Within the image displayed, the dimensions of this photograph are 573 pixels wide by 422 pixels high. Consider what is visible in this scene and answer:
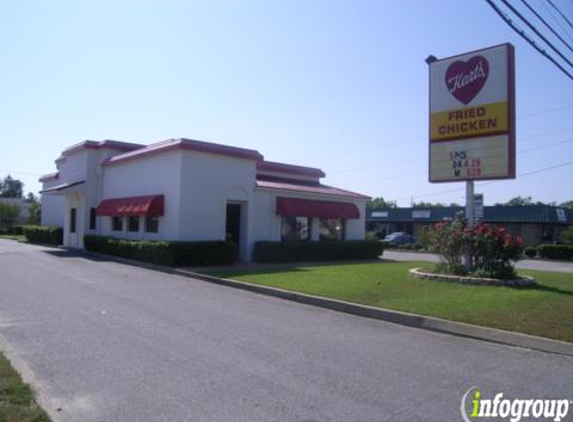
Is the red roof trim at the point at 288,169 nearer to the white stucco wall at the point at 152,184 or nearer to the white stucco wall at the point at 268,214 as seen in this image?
the white stucco wall at the point at 268,214

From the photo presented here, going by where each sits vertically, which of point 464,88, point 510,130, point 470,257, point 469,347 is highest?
point 464,88

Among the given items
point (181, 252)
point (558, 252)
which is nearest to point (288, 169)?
point (181, 252)

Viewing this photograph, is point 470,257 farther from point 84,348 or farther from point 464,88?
point 84,348

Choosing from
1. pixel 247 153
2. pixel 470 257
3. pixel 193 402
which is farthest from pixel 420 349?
pixel 247 153

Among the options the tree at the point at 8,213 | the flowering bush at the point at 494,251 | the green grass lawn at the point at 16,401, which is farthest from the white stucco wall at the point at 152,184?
the tree at the point at 8,213

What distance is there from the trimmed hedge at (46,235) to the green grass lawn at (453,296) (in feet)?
64.2

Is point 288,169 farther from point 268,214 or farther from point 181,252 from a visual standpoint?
point 181,252

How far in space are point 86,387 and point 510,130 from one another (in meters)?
13.5

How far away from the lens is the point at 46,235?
33875 millimetres

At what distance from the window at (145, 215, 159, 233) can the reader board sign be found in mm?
12216

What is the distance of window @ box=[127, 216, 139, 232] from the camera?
2423cm

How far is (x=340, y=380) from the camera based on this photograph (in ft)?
19.6

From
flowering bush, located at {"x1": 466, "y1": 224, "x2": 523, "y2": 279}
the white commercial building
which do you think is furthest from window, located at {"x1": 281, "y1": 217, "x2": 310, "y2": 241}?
flowering bush, located at {"x1": 466, "y1": 224, "x2": 523, "y2": 279}

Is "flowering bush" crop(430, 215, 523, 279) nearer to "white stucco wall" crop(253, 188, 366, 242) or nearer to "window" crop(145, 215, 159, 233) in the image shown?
"white stucco wall" crop(253, 188, 366, 242)
